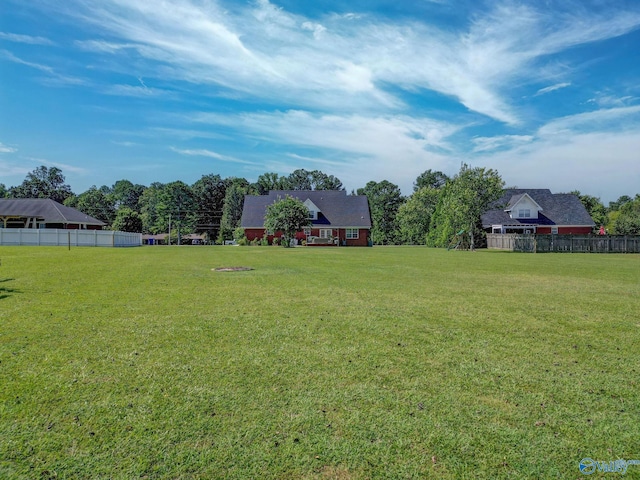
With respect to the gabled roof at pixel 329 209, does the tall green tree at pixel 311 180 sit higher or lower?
higher

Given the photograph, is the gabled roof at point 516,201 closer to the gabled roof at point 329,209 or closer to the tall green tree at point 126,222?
the gabled roof at point 329,209

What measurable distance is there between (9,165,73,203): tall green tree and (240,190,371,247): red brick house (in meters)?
65.8

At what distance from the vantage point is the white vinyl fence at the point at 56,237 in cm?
3991

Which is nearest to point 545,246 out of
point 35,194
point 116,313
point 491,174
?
point 491,174

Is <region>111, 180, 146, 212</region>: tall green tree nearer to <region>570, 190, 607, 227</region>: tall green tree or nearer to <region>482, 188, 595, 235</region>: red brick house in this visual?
<region>482, 188, 595, 235</region>: red brick house

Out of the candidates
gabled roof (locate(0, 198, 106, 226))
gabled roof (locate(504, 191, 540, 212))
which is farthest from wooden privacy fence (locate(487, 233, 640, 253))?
gabled roof (locate(0, 198, 106, 226))

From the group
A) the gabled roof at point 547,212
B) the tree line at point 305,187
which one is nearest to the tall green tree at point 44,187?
the tree line at point 305,187

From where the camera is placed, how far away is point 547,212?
51.7 meters

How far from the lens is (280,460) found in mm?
2695

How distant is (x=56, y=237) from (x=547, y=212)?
5811 centimetres

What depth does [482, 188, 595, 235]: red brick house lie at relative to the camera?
50344 millimetres

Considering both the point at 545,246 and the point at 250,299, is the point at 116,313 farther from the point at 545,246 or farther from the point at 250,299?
the point at 545,246
